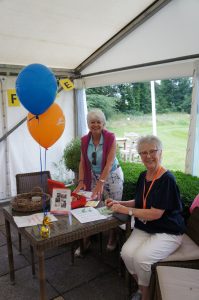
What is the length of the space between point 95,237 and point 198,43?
2.28 meters

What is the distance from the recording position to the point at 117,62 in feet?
13.0

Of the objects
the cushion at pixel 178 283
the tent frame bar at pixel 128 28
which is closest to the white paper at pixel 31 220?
the cushion at pixel 178 283

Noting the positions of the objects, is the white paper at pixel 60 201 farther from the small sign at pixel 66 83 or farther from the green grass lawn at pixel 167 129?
the green grass lawn at pixel 167 129

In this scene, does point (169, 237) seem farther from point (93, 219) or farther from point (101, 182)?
point (101, 182)

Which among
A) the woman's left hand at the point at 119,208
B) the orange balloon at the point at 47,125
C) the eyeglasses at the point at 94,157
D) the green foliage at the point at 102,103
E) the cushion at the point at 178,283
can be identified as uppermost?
the green foliage at the point at 102,103

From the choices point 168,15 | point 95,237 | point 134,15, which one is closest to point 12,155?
point 95,237

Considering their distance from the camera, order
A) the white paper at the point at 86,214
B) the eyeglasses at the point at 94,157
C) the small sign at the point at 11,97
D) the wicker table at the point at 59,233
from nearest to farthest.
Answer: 1. the wicker table at the point at 59,233
2. the white paper at the point at 86,214
3. the eyeglasses at the point at 94,157
4. the small sign at the point at 11,97

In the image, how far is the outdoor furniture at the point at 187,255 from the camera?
1841 mm

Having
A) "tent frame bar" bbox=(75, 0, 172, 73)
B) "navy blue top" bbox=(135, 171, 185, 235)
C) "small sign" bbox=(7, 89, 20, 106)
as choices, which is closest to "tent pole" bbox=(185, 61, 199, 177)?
"tent frame bar" bbox=(75, 0, 172, 73)

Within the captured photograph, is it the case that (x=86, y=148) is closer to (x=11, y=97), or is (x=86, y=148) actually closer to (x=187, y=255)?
(x=187, y=255)

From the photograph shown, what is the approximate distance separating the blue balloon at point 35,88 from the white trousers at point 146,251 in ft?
3.78

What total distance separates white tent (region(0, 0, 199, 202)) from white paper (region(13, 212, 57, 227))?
1785 mm

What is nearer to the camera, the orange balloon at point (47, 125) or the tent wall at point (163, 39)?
the orange balloon at point (47, 125)

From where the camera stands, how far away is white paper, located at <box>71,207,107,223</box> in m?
1.97
